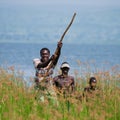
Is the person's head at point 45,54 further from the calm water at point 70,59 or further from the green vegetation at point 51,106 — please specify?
the calm water at point 70,59

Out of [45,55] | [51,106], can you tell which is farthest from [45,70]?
[51,106]

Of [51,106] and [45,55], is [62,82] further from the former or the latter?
[51,106]

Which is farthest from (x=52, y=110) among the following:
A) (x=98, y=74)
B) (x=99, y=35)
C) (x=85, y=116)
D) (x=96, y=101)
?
(x=99, y=35)

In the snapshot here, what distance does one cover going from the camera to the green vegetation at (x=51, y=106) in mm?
10625

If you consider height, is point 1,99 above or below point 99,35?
below

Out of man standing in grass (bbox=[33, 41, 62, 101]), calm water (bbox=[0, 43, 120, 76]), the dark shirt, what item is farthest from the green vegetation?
calm water (bbox=[0, 43, 120, 76])

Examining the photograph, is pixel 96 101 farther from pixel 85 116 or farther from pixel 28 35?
pixel 28 35

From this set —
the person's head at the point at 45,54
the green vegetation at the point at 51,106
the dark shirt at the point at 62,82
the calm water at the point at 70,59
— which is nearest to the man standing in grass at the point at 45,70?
the person's head at the point at 45,54

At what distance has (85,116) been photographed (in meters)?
11.1

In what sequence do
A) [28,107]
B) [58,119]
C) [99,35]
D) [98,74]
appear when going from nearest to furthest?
[58,119] < [28,107] < [98,74] < [99,35]

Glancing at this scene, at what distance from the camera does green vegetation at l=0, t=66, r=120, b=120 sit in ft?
34.9

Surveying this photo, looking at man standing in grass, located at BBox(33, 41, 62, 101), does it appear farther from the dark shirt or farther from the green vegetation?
the dark shirt

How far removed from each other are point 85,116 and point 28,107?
1126 millimetres

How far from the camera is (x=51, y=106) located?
38.5 ft
